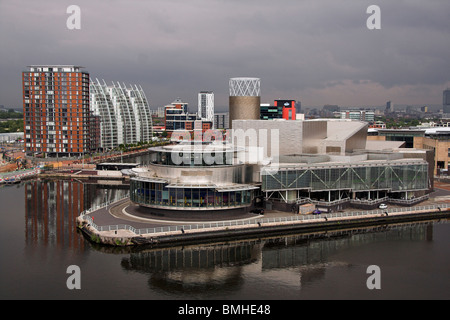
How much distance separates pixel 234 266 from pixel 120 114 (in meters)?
93.0

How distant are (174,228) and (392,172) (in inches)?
980

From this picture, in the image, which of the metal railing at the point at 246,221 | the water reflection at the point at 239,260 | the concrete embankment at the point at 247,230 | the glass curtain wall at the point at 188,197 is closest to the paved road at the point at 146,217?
the glass curtain wall at the point at 188,197

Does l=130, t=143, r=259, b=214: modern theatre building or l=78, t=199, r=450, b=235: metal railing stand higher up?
l=130, t=143, r=259, b=214: modern theatre building

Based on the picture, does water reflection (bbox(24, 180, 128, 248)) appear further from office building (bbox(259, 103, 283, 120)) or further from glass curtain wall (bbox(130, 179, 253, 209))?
office building (bbox(259, 103, 283, 120))

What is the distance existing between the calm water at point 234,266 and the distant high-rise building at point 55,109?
1998 inches

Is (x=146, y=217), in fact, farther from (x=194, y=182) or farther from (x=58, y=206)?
(x=58, y=206)

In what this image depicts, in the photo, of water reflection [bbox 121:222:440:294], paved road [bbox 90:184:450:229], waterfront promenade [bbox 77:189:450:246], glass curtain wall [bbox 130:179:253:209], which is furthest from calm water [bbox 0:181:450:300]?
glass curtain wall [bbox 130:179:253:209]

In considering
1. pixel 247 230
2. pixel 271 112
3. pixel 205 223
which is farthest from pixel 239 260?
pixel 271 112

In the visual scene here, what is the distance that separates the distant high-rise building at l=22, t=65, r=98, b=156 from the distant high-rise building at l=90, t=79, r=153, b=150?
1522 centimetres

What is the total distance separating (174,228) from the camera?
39344 millimetres

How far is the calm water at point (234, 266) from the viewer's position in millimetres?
29344

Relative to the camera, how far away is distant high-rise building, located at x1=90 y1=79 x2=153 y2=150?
112 m
